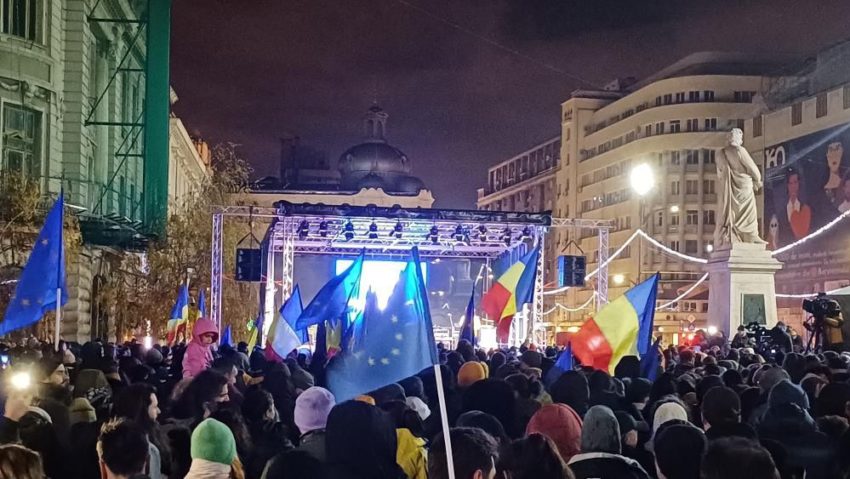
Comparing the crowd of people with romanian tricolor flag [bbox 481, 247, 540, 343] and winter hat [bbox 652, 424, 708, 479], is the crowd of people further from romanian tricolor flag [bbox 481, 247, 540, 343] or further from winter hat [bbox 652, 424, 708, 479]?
romanian tricolor flag [bbox 481, 247, 540, 343]

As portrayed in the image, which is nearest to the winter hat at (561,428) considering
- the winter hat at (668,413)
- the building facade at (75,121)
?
the winter hat at (668,413)

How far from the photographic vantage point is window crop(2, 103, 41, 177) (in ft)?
91.3

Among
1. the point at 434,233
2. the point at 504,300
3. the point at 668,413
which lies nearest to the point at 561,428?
the point at 668,413

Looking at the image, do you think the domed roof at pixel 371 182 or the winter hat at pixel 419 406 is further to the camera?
the domed roof at pixel 371 182

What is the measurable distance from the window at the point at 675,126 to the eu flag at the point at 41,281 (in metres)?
69.5

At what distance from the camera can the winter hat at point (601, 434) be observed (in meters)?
5.82

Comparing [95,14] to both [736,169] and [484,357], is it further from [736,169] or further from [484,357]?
[484,357]

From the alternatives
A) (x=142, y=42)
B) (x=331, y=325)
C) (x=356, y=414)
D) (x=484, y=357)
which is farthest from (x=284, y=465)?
(x=142, y=42)

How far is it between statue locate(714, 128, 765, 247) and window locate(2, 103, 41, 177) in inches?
704

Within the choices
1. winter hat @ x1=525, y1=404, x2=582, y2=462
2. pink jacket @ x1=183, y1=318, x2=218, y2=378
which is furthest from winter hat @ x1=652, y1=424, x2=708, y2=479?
pink jacket @ x1=183, y1=318, x2=218, y2=378

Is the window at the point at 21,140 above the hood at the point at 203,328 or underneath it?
Answer: above

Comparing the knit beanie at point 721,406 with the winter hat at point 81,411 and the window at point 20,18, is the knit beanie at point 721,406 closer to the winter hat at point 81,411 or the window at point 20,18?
the winter hat at point 81,411

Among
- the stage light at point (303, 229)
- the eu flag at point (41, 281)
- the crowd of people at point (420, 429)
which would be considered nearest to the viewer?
the crowd of people at point (420, 429)

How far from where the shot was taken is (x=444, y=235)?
1537 inches
